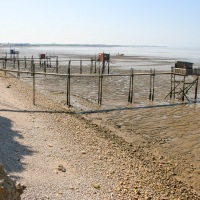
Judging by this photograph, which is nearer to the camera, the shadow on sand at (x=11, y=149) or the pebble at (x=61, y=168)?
the shadow on sand at (x=11, y=149)

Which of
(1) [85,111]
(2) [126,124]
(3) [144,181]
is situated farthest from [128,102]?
(3) [144,181]

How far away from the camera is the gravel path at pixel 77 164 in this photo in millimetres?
7801

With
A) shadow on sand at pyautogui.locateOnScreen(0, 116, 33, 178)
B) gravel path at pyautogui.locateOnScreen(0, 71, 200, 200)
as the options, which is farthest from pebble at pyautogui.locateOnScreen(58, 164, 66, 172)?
shadow on sand at pyautogui.locateOnScreen(0, 116, 33, 178)

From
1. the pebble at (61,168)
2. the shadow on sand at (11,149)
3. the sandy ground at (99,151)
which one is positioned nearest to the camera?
the sandy ground at (99,151)

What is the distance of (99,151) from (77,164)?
1700 mm

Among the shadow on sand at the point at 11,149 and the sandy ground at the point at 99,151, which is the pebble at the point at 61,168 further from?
the shadow on sand at the point at 11,149

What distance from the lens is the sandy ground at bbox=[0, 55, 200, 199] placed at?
26.5 feet

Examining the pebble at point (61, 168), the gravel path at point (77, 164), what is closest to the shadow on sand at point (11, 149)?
the gravel path at point (77, 164)

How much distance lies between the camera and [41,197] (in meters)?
6.94

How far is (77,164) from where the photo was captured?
373 inches

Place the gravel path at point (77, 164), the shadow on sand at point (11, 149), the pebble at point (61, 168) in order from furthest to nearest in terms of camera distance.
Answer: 1. the pebble at point (61, 168)
2. the shadow on sand at point (11, 149)
3. the gravel path at point (77, 164)

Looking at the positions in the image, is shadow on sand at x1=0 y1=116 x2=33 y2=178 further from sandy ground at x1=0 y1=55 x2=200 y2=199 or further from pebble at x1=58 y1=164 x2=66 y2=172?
pebble at x1=58 y1=164 x2=66 y2=172

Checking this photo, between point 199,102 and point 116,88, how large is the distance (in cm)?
767

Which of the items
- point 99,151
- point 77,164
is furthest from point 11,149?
point 99,151
